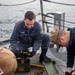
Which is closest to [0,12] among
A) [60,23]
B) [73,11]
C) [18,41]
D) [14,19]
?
[14,19]

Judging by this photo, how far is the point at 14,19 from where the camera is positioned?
9.70 meters

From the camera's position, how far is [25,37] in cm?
416

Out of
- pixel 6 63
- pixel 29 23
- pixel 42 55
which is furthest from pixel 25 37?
pixel 6 63

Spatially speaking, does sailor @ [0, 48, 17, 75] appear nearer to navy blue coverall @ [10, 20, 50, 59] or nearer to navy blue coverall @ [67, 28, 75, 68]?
navy blue coverall @ [67, 28, 75, 68]

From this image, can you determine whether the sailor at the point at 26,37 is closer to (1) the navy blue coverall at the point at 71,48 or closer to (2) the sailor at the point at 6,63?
(1) the navy blue coverall at the point at 71,48

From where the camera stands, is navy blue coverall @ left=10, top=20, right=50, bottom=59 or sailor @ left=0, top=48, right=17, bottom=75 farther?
navy blue coverall @ left=10, top=20, right=50, bottom=59

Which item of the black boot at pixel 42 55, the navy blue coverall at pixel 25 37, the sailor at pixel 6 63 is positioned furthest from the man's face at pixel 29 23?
the sailor at pixel 6 63

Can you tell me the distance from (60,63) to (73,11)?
7175mm

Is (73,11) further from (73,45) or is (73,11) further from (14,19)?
(73,45)

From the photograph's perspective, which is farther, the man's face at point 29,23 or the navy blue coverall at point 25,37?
the navy blue coverall at point 25,37

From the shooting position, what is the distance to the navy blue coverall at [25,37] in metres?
4.14

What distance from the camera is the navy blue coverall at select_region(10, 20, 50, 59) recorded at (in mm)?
4141

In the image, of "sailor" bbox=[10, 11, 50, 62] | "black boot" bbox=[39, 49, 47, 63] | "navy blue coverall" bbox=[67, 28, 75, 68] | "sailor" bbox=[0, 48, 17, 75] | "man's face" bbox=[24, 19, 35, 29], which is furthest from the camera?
"black boot" bbox=[39, 49, 47, 63]

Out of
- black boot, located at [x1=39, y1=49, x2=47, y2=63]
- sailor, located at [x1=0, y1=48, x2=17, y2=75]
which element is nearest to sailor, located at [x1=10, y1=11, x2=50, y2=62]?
black boot, located at [x1=39, y1=49, x2=47, y2=63]
